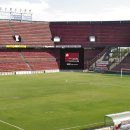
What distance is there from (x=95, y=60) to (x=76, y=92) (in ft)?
144

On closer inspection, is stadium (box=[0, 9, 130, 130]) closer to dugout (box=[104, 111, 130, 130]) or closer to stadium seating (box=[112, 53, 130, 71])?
stadium seating (box=[112, 53, 130, 71])

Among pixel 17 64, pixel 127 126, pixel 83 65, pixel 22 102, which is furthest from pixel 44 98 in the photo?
pixel 83 65

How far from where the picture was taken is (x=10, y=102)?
35.2 meters

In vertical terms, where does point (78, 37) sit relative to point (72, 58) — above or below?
above

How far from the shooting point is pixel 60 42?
89.2 meters

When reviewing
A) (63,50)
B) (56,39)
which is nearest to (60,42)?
(56,39)

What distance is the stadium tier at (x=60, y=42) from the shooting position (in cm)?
8369

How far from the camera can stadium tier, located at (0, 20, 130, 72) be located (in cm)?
8369

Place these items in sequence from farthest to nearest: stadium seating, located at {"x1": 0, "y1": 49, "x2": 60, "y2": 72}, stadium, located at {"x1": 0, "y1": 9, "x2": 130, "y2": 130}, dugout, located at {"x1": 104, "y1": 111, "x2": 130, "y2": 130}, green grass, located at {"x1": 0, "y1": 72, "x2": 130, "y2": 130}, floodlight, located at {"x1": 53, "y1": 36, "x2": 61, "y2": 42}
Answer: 1. floodlight, located at {"x1": 53, "y1": 36, "x2": 61, "y2": 42}
2. stadium seating, located at {"x1": 0, "y1": 49, "x2": 60, "y2": 72}
3. stadium, located at {"x1": 0, "y1": 9, "x2": 130, "y2": 130}
4. green grass, located at {"x1": 0, "y1": 72, "x2": 130, "y2": 130}
5. dugout, located at {"x1": 104, "y1": 111, "x2": 130, "y2": 130}

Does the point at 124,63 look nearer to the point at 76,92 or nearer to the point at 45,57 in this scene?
the point at 45,57

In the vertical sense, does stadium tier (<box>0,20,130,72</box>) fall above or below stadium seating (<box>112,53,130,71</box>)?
above

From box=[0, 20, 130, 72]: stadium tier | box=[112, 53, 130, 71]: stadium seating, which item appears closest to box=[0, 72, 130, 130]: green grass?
box=[112, 53, 130, 71]: stadium seating

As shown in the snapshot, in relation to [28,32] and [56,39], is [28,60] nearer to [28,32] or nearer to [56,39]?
[28,32]

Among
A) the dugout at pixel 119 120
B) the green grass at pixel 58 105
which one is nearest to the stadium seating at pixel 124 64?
the green grass at pixel 58 105
